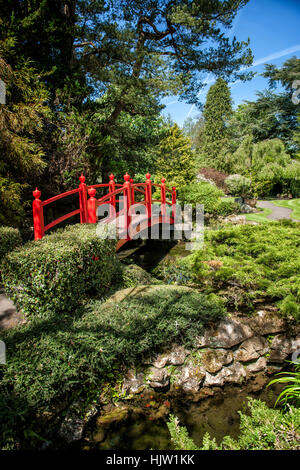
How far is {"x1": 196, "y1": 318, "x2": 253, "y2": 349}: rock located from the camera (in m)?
3.87

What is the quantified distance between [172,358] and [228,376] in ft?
2.74

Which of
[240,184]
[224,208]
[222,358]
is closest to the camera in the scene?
[222,358]

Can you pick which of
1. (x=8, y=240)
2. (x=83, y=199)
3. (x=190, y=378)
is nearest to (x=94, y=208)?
(x=83, y=199)

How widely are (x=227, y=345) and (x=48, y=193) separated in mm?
6986

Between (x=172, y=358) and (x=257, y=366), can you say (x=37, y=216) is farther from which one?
(x=257, y=366)

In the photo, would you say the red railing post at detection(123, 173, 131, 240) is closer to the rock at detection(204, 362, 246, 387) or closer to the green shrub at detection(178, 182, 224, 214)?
the rock at detection(204, 362, 246, 387)

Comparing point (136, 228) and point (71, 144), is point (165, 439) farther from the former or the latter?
point (71, 144)

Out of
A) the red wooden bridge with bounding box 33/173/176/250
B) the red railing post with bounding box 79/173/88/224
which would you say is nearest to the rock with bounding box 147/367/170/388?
the red wooden bridge with bounding box 33/173/176/250

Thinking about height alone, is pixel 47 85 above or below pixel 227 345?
above
